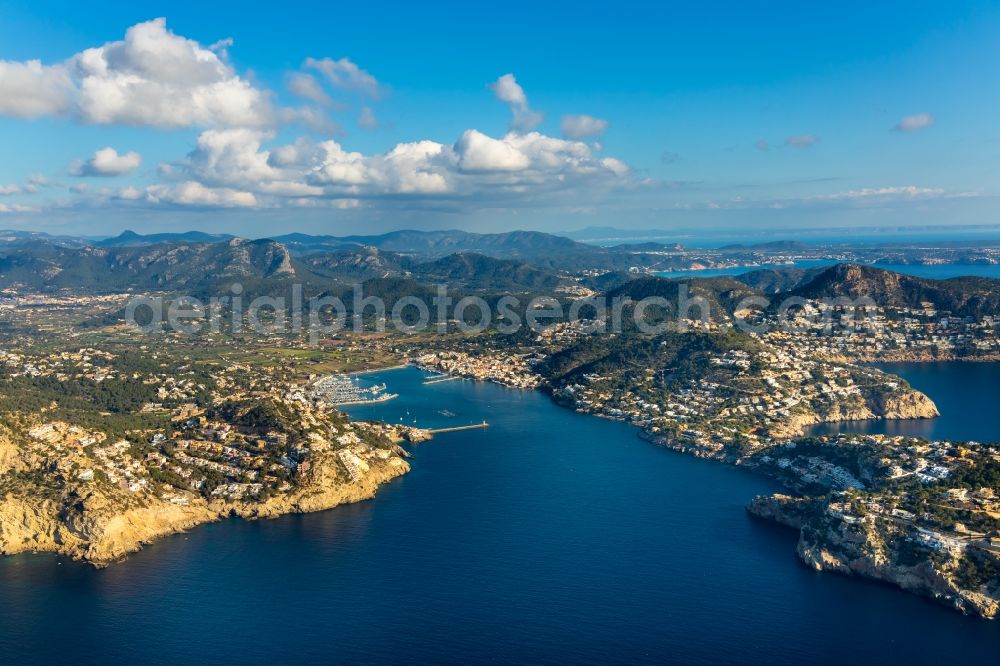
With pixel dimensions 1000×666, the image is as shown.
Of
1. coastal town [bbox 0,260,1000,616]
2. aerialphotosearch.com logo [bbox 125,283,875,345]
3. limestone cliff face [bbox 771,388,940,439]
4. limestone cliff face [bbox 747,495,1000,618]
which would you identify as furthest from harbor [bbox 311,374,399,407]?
limestone cliff face [bbox 747,495,1000,618]

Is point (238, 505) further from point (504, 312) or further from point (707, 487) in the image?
point (504, 312)

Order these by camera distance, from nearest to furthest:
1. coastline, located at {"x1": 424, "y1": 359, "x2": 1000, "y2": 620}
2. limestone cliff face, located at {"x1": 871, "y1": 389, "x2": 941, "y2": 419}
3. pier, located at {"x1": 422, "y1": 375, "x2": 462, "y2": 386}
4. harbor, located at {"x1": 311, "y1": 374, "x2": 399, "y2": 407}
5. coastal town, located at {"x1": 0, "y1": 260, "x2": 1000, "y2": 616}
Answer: coastline, located at {"x1": 424, "y1": 359, "x2": 1000, "y2": 620}, coastal town, located at {"x1": 0, "y1": 260, "x2": 1000, "y2": 616}, limestone cliff face, located at {"x1": 871, "y1": 389, "x2": 941, "y2": 419}, harbor, located at {"x1": 311, "y1": 374, "x2": 399, "y2": 407}, pier, located at {"x1": 422, "y1": 375, "x2": 462, "y2": 386}

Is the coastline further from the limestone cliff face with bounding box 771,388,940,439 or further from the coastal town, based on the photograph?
the limestone cliff face with bounding box 771,388,940,439

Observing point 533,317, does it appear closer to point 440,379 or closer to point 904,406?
point 440,379

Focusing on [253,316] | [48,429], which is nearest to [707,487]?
[48,429]

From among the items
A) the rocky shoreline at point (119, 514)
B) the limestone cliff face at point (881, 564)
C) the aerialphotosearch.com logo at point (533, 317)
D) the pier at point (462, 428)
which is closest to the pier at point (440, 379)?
the pier at point (462, 428)
